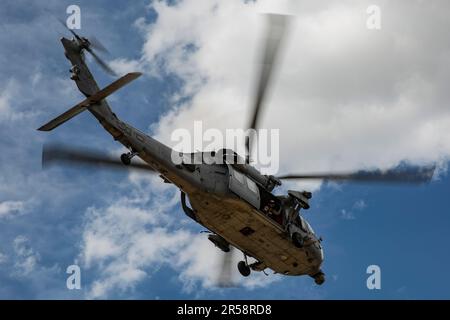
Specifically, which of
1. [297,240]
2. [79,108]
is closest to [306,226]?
[297,240]

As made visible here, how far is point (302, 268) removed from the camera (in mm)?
37188

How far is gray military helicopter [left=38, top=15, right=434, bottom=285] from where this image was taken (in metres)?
29.9

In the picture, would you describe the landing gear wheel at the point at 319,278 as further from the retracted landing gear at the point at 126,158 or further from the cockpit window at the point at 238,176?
the retracted landing gear at the point at 126,158

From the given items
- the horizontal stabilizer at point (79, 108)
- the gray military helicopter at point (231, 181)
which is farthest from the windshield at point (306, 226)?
the horizontal stabilizer at point (79, 108)

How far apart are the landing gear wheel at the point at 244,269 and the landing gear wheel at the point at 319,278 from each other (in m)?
3.59

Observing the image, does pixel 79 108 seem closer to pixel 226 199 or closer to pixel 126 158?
pixel 126 158

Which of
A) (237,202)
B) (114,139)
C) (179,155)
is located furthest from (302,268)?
(114,139)

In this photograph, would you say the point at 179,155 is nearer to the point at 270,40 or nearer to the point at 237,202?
the point at 237,202

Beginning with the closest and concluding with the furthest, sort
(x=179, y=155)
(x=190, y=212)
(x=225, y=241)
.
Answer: (x=179, y=155), (x=190, y=212), (x=225, y=241)

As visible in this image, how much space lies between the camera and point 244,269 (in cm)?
3738

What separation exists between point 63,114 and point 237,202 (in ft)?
28.5

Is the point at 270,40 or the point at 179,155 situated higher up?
the point at 270,40

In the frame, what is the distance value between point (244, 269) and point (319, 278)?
4.04 metres

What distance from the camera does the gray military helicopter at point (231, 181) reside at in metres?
29.9
